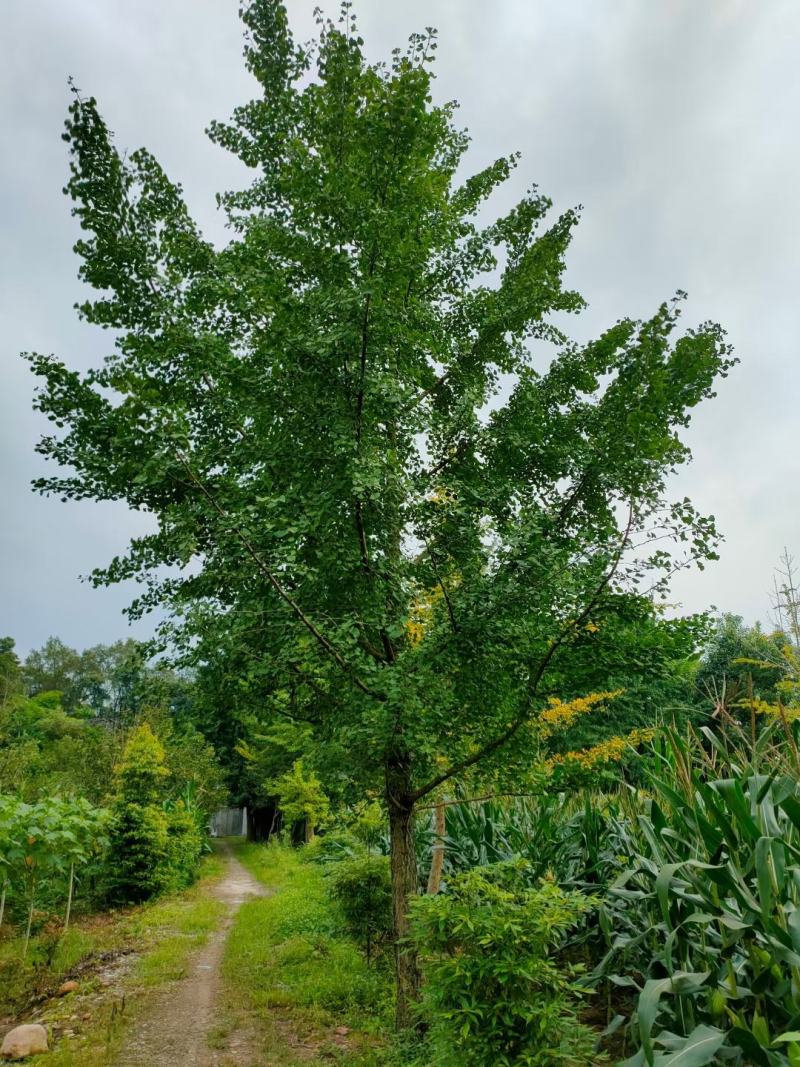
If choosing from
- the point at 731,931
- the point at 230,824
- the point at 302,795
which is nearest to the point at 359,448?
the point at 731,931

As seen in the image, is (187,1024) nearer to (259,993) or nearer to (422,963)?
(259,993)

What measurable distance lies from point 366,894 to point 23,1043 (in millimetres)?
3212

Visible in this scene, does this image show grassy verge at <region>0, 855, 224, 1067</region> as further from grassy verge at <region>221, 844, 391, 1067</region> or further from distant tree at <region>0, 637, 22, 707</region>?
distant tree at <region>0, 637, 22, 707</region>

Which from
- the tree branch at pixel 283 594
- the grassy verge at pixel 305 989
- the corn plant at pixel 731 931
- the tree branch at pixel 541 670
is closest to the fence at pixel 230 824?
the grassy verge at pixel 305 989

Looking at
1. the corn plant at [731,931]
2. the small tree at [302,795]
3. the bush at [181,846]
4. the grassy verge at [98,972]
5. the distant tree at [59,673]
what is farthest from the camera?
the distant tree at [59,673]

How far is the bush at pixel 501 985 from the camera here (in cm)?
320

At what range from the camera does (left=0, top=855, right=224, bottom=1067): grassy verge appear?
17.1 feet

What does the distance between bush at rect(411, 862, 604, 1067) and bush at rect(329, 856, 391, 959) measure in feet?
10.9

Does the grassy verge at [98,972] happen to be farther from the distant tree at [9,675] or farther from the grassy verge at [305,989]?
the distant tree at [9,675]

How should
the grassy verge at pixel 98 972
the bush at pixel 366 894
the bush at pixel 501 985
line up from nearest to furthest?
the bush at pixel 501 985
the grassy verge at pixel 98 972
the bush at pixel 366 894

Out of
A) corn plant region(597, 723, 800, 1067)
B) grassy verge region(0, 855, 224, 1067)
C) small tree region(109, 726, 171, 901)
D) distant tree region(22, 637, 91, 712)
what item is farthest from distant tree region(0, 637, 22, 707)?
corn plant region(597, 723, 800, 1067)

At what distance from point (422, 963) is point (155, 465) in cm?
331

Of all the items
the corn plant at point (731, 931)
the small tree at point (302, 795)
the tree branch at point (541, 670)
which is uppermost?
the tree branch at point (541, 670)

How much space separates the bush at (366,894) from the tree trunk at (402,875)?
203 cm
